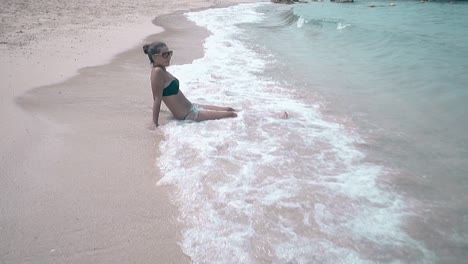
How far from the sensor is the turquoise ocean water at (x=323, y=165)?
8.88 feet

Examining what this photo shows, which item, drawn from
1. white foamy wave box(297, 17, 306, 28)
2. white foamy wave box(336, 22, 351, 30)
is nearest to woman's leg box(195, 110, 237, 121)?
white foamy wave box(336, 22, 351, 30)

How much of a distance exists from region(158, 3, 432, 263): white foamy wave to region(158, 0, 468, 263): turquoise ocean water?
12mm

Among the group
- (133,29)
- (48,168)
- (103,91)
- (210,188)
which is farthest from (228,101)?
(133,29)

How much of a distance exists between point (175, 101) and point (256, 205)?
2391 millimetres

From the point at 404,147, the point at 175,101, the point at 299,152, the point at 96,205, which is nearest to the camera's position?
the point at 96,205

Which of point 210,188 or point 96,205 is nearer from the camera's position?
point 96,205

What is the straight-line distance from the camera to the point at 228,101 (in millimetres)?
5805

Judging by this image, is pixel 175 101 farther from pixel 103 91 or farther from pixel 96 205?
pixel 96 205

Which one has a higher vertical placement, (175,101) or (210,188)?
(175,101)

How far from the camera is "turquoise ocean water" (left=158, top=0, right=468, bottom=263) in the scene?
271 centimetres

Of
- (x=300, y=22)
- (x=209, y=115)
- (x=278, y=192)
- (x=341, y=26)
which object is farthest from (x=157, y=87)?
(x=300, y=22)

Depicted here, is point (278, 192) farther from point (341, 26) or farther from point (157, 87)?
point (341, 26)

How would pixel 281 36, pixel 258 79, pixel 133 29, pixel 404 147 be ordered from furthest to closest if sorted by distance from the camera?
pixel 281 36 → pixel 133 29 → pixel 258 79 → pixel 404 147

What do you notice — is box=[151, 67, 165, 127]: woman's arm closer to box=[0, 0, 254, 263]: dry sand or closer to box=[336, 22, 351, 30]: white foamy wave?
box=[0, 0, 254, 263]: dry sand
